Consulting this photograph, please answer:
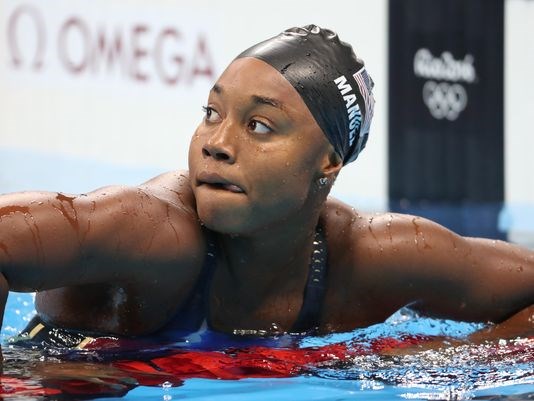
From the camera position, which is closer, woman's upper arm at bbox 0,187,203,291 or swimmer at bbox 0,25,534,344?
woman's upper arm at bbox 0,187,203,291

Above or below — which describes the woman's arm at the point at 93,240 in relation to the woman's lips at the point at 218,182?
below

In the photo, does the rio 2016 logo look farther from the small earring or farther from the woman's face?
the woman's face

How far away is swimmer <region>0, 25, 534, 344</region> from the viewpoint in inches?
85.2

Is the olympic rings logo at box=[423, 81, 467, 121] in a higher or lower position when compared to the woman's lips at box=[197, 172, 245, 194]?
higher

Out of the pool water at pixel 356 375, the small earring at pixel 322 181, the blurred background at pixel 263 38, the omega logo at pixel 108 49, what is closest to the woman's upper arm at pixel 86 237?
the pool water at pixel 356 375

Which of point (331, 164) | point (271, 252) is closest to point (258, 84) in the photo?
point (331, 164)

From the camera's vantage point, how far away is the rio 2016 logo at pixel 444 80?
8.48 metres

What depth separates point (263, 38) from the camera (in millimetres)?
7738

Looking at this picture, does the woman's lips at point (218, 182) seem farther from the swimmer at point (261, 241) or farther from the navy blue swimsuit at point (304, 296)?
the navy blue swimsuit at point (304, 296)

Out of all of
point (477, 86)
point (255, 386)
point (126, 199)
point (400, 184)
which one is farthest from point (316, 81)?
point (477, 86)

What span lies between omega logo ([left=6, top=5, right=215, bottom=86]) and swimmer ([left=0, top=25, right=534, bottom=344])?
4.16 m

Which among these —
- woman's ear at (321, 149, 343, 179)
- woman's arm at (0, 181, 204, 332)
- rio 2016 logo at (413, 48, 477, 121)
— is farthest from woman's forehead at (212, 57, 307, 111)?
rio 2016 logo at (413, 48, 477, 121)

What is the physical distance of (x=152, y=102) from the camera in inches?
282

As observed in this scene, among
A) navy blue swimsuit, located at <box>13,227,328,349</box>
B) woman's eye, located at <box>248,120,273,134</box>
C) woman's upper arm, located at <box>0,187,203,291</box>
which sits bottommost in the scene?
navy blue swimsuit, located at <box>13,227,328,349</box>
